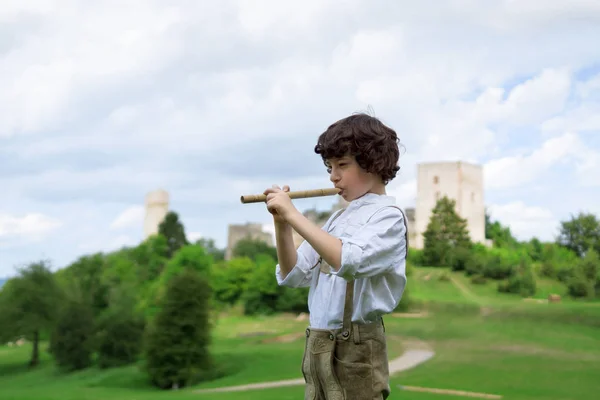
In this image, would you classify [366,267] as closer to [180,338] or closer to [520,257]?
[180,338]

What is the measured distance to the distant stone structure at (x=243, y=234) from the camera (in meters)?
82.2

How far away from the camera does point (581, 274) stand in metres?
38.3

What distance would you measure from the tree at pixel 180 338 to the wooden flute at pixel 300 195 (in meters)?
23.5

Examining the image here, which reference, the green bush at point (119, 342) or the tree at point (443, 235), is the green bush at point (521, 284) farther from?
the green bush at point (119, 342)

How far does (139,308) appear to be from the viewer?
45438 mm

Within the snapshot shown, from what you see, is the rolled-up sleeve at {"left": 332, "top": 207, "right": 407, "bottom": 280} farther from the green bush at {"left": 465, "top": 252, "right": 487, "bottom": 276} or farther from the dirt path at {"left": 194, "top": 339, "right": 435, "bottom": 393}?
the green bush at {"left": 465, "top": 252, "right": 487, "bottom": 276}

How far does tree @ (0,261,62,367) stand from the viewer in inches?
1529

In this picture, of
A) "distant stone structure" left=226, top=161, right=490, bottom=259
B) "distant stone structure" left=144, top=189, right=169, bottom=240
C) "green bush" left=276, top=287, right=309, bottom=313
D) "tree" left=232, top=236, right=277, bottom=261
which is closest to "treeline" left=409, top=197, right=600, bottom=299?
"distant stone structure" left=226, top=161, right=490, bottom=259

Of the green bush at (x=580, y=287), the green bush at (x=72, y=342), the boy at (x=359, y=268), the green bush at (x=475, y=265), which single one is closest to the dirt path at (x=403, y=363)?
the green bush at (x=72, y=342)

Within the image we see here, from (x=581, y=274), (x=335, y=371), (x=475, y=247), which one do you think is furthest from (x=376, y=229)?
(x=475, y=247)

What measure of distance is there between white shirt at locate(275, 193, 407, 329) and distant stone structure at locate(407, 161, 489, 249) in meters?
57.8

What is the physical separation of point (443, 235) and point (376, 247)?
51.3 metres

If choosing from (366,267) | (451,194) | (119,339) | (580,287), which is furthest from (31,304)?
(366,267)

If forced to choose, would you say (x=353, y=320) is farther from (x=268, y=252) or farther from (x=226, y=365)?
(x=268, y=252)
